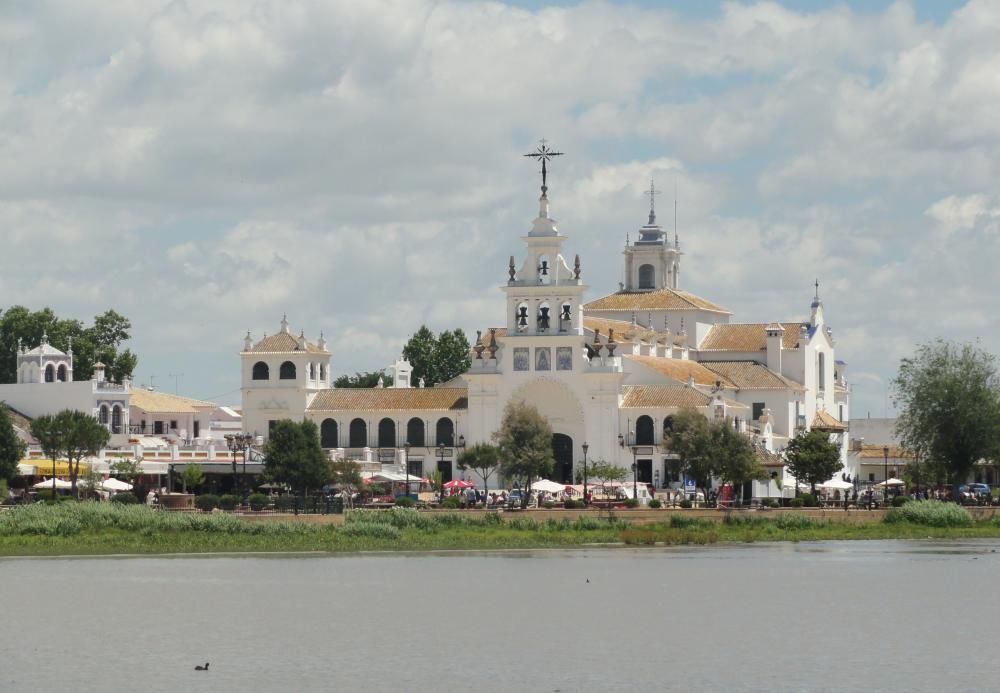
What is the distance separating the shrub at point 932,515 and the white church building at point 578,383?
2048 cm

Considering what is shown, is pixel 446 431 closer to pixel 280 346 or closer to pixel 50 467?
pixel 280 346

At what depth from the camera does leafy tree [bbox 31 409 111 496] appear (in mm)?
96250

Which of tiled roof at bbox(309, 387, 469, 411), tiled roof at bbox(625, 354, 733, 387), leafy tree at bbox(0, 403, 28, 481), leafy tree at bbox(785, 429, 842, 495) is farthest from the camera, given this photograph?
tiled roof at bbox(309, 387, 469, 411)

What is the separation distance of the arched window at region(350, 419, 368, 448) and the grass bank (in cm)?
3495

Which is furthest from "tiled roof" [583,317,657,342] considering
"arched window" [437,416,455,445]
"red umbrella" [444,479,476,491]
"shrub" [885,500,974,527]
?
"shrub" [885,500,974,527]

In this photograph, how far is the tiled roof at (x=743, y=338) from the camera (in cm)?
12244

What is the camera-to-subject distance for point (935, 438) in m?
97.7

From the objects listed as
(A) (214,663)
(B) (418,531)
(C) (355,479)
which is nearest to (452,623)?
(A) (214,663)

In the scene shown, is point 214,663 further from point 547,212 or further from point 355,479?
point 547,212

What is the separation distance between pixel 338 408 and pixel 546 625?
221 feet

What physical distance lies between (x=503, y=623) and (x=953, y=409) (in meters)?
49.7

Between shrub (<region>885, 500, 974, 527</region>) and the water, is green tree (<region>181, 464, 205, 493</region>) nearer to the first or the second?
the water

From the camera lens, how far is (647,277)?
130m

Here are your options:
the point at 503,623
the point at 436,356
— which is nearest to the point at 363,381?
the point at 436,356
